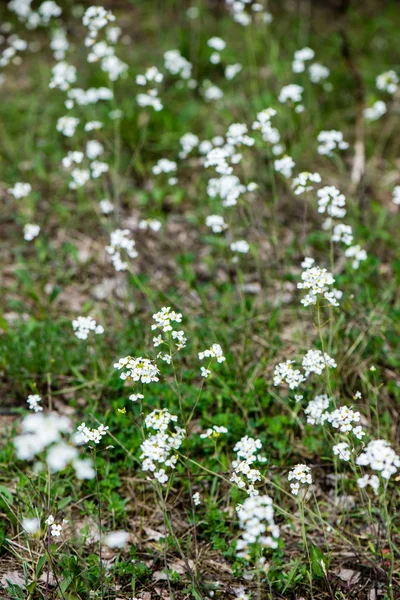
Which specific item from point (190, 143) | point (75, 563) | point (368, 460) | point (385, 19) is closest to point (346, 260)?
point (190, 143)

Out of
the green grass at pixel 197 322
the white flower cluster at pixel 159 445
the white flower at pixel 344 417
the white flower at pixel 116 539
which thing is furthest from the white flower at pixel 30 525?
the white flower at pixel 344 417

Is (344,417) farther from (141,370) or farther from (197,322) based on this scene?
(197,322)

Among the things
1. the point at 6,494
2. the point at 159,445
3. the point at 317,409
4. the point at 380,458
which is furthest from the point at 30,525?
the point at 380,458

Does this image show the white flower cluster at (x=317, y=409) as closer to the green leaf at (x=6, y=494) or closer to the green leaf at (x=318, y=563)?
the green leaf at (x=318, y=563)

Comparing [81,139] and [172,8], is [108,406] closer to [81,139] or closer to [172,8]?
[81,139]

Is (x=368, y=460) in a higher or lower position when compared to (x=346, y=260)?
lower
